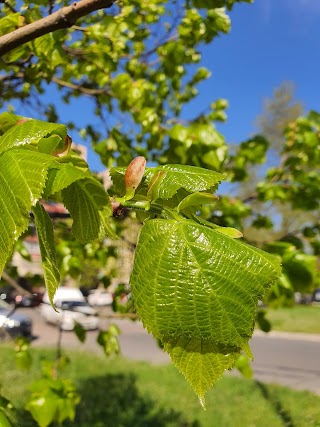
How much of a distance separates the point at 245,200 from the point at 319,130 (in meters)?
0.62

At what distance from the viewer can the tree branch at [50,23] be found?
3.14 feet

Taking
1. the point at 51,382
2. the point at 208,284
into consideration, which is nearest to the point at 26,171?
the point at 208,284

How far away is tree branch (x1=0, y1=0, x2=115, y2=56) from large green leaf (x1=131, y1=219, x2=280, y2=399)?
621 mm

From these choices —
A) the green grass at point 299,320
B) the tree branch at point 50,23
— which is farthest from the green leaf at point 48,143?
the green grass at point 299,320

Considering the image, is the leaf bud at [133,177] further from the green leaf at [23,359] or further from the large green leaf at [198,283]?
the green leaf at [23,359]

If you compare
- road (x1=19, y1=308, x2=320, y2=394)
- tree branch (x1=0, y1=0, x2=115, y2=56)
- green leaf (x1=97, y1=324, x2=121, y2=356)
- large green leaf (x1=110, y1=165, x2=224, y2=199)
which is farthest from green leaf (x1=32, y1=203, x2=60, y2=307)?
road (x1=19, y1=308, x2=320, y2=394)

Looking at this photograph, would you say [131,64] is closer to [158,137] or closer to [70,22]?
[158,137]

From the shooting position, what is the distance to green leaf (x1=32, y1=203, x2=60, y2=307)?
546 millimetres

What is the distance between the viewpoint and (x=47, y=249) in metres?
0.56

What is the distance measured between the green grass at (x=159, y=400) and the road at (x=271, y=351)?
1009 millimetres

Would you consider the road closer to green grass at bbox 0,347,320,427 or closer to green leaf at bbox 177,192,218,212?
green grass at bbox 0,347,320,427

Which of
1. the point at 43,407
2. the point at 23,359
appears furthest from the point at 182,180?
the point at 23,359

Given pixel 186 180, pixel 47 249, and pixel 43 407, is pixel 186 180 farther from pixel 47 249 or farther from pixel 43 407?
pixel 43 407

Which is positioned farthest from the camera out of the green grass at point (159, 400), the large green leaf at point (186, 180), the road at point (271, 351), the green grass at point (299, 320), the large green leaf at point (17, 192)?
the green grass at point (299, 320)
